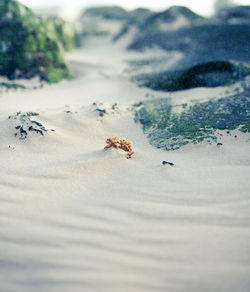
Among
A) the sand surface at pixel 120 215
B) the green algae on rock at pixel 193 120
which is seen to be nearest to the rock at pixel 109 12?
the green algae on rock at pixel 193 120

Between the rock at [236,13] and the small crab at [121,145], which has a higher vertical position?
the rock at [236,13]

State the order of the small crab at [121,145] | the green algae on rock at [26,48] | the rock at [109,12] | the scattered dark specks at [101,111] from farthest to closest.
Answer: the rock at [109,12] < the green algae on rock at [26,48] < the scattered dark specks at [101,111] < the small crab at [121,145]

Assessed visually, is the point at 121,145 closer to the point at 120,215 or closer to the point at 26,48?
the point at 120,215

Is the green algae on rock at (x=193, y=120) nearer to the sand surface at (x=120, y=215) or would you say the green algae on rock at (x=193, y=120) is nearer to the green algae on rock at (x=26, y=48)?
the sand surface at (x=120, y=215)

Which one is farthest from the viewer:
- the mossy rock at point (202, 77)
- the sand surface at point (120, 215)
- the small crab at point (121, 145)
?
the mossy rock at point (202, 77)

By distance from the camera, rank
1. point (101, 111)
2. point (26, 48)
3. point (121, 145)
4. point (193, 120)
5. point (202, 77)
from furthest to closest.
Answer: point (26, 48)
point (202, 77)
point (101, 111)
point (193, 120)
point (121, 145)

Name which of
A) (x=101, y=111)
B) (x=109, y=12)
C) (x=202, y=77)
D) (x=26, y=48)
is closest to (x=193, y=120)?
(x=101, y=111)
